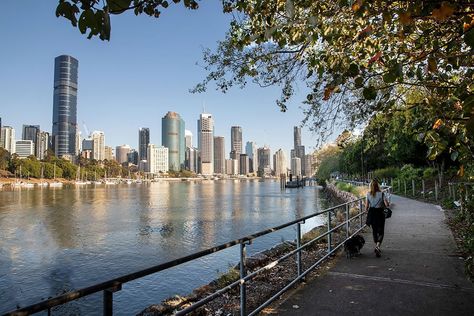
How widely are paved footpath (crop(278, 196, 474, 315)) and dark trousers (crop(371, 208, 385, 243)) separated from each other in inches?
16.7

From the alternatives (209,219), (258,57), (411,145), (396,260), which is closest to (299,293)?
(396,260)

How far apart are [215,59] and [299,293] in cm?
450

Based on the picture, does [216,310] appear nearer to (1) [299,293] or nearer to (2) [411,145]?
(1) [299,293]

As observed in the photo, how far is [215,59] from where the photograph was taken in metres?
7.40

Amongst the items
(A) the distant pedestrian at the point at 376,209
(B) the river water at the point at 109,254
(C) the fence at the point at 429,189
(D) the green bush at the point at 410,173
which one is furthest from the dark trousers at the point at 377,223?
(D) the green bush at the point at 410,173

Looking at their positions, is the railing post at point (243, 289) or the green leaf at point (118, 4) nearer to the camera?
the green leaf at point (118, 4)

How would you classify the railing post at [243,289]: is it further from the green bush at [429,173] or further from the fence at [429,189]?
the green bush at [429,173]

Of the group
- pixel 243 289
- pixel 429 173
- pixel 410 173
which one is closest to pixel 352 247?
pixel 243 289

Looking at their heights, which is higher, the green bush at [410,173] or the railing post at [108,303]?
the green bush at [410,173]

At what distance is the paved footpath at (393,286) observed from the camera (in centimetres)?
533

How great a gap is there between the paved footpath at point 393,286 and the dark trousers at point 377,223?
425 millimetres

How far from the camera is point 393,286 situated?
20.9 feet

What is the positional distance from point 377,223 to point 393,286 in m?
2.92

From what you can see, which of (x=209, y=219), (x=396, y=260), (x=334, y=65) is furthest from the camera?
(x=209, y=219)
